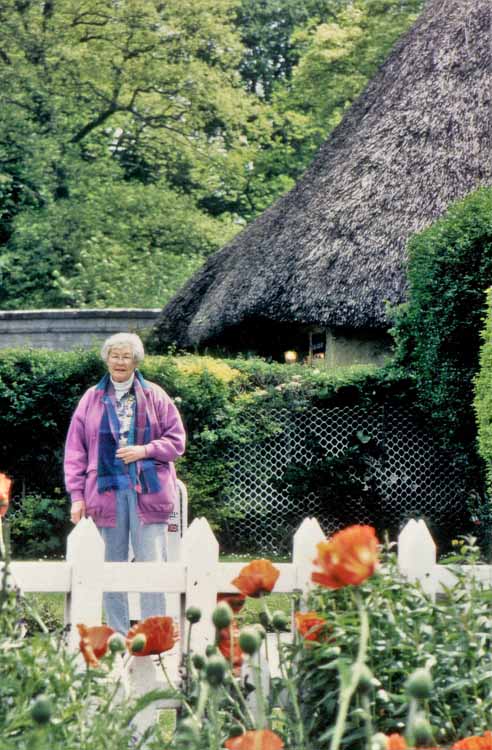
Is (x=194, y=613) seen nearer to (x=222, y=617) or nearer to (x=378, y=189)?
(x=222, y=617)

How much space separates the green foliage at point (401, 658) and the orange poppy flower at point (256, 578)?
0.28 m

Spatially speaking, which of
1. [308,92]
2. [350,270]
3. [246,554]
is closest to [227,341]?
[350,270]

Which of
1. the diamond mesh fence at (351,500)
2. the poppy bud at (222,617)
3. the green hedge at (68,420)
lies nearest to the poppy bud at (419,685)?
the poppy bud at (222,617)

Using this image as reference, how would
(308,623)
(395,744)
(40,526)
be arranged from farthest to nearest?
(40,526) < (308,623) < (395,744)

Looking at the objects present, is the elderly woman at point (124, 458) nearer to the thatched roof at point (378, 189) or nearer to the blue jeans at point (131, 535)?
the blue jeans at point (131, 535)

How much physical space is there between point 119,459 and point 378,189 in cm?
846

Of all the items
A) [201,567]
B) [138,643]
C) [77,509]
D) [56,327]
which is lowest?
[138,643]

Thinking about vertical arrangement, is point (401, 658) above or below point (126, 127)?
below

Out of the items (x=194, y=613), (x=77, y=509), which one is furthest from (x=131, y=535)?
(x=194, y=613)

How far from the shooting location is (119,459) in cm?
541

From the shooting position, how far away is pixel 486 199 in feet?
29.2

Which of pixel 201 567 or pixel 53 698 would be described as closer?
pixel 53 698

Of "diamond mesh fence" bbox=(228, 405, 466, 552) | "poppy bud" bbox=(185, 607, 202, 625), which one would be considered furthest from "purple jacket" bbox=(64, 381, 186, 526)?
"diamond mesh fence" bbox=(228, 405, 466, 552)

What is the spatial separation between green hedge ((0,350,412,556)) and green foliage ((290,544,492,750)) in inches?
264
